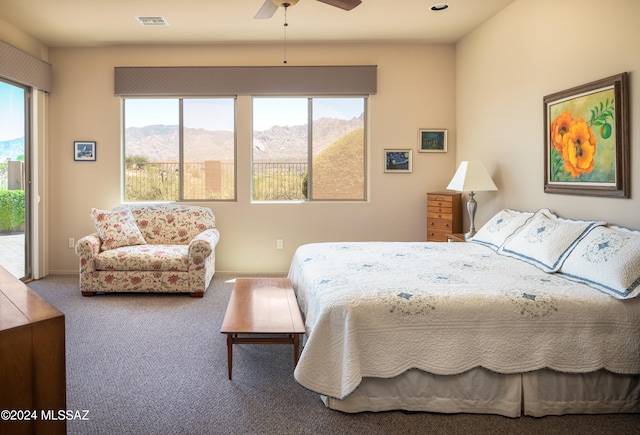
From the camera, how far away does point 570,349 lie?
2.07m

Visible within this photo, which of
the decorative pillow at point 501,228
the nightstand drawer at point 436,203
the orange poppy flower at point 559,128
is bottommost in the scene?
the decorative pillow at point 501,228

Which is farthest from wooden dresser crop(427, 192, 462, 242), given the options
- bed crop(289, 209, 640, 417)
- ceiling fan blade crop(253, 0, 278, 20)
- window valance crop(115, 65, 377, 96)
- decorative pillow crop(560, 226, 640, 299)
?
ceiling fan blade crop(253, 0, 278, 20)

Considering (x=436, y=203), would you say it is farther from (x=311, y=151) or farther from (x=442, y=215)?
(x=311, y=151)

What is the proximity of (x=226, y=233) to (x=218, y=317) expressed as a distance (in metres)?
1.84

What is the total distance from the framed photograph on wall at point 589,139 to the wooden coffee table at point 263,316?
229 cm

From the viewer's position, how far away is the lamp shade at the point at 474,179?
4230 millimetres

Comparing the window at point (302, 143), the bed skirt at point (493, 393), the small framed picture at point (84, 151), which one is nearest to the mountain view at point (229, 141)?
the window at point (302, 143)

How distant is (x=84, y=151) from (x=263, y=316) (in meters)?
4.04

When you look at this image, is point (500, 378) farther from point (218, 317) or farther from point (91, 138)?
point (91, 138)

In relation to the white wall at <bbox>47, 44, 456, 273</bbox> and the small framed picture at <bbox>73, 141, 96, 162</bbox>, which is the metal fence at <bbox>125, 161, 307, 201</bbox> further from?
the small framed picture at <bbox>73, 141, 96, 162</bbox>

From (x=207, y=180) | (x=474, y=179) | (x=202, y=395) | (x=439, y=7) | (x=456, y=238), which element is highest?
(x=439, y=7)

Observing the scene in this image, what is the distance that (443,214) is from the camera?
5.03 m

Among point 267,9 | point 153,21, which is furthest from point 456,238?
point 153,21

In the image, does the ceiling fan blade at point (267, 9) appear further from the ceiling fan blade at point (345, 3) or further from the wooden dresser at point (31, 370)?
the wooden dresser at point (31, 370)
